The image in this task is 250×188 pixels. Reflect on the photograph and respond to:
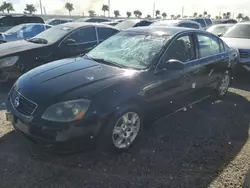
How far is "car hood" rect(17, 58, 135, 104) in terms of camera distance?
297 centimetres

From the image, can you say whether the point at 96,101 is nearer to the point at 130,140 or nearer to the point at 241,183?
the point at 130,140

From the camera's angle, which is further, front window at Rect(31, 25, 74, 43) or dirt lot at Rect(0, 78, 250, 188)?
front window at Rect(31, 25, 74, 43)

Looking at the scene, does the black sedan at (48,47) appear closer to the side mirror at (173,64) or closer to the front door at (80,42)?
the front door at (80,42)

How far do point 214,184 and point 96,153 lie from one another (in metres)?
1.43

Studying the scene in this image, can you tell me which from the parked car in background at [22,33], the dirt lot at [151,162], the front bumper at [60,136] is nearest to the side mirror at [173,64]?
the dirt lot at [151,162]

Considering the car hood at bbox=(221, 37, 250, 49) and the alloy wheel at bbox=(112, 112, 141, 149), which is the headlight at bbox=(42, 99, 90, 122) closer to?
the alloy wheel at bbox=(112, 112, 141, 149)

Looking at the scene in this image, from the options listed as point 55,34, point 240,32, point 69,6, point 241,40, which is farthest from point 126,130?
point 69,6

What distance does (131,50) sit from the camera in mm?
3936

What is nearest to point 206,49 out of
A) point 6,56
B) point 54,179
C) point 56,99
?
point 56,99

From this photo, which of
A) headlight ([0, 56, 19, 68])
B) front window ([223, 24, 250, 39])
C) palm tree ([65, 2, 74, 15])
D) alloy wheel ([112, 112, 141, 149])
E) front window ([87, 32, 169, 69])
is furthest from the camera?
palm tree ([65, 2, 74, 15])

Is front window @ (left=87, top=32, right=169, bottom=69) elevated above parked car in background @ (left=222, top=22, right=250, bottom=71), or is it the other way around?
front window @ (left=87, top=32, right=169, bottom=69)

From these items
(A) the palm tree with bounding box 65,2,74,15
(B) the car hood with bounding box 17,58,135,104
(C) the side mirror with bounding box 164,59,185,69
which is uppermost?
(A) the palm tree with bounding box 65,2,74,15

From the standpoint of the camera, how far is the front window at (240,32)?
824 cm

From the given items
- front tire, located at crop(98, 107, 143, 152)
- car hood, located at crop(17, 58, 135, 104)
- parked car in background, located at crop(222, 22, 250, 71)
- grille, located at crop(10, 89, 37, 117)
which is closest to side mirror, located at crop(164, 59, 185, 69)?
car hood, located at crop(17, 58, 135, 104)
